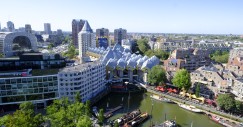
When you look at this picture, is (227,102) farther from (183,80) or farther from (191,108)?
(183,80)

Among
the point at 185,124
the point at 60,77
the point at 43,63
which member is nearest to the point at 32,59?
the point at 43,63

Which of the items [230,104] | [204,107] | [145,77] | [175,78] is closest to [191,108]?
[204,107]

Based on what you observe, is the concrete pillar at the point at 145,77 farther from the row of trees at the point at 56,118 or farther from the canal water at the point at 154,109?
the row of trees at the point at 56,118

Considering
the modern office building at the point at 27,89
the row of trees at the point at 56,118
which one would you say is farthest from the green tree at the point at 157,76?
the modern office building at the point at 27,89

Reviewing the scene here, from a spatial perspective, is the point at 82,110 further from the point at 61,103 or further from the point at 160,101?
the point at 160,101

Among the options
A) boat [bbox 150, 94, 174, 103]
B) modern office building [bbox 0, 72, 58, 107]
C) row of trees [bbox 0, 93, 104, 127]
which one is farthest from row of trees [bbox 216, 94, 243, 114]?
modern office building [bbox 0, 72, 58, 107]

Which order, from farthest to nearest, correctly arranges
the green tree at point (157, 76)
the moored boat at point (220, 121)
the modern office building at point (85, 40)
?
1. the modern office building at point (85, 40)
2. the green tree at point (157, 76)
3. the moored boat at point (220, 121)
